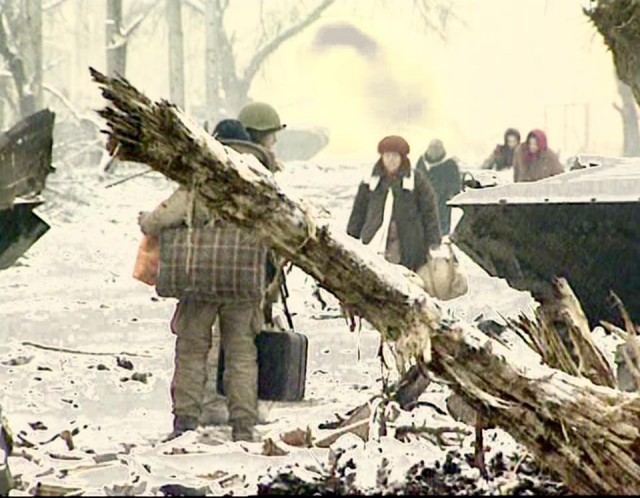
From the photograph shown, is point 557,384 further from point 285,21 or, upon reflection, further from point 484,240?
point 285,21

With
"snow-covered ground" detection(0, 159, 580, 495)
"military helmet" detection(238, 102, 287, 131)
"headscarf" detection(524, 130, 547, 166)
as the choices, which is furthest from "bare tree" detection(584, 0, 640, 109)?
"headscarf" detection(524, 130, 547, 166)

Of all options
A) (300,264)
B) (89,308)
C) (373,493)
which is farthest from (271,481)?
(89,308)

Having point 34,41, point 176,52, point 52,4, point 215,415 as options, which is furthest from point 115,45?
point 215,415

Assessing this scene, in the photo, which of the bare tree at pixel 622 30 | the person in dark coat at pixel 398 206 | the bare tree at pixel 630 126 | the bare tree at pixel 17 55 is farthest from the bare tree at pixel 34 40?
the bare tree at pixel 622 30

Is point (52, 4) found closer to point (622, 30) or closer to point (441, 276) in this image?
point (441, 276)

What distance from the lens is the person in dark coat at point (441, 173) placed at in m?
16.5

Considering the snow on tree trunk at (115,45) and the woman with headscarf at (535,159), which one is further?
the snow on tree trunk at (115,45)

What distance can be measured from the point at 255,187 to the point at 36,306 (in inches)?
441

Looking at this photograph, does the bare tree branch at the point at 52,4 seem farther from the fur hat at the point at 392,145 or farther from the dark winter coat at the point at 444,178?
the fur hat at the point at 392,145

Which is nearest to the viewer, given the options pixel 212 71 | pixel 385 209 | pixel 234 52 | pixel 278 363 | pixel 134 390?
pixel 278 363

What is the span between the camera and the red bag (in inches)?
287

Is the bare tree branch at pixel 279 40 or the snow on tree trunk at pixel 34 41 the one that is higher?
the bare tree branch at pixel 279 40

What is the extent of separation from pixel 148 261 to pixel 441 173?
959cm

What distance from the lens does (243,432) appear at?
707cm
